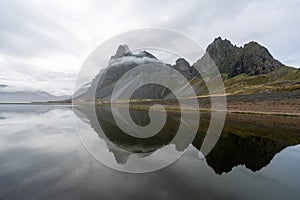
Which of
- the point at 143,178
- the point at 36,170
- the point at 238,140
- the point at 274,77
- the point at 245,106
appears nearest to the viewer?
the point at 143,178

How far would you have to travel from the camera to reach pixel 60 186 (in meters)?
16.0

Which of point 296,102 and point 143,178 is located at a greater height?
point 296,102

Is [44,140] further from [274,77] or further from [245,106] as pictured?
[274,77]

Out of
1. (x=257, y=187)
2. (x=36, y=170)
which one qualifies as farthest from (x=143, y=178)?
(x=36, y=170)

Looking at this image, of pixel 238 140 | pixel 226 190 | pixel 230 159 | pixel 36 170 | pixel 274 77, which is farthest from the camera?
pixel 274 77

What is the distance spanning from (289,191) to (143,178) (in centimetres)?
1093

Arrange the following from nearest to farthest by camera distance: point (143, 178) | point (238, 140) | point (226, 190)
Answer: point (226, 190), point (143, 178), point (238, 140)

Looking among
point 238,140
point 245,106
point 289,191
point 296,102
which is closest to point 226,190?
point 289,191

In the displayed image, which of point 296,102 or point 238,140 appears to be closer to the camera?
point 238,140

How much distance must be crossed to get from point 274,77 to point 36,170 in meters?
185

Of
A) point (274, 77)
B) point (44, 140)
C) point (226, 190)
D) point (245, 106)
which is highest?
point (274, 77)

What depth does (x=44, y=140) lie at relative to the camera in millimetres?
35375

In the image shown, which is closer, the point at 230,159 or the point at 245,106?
the point at 230,159

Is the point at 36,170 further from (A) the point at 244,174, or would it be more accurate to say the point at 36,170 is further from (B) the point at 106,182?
(A) the point at 244,174
